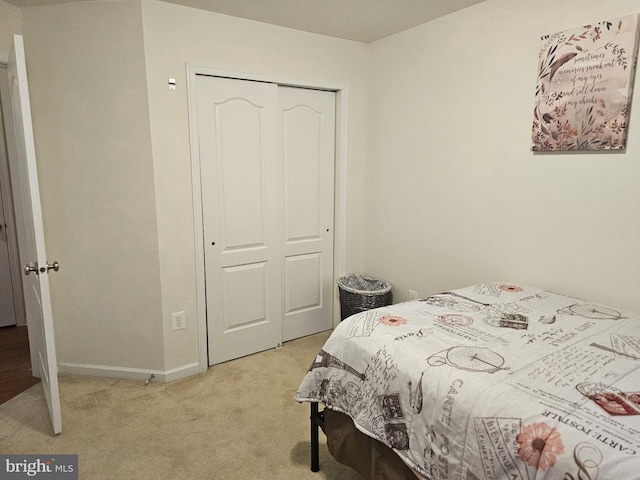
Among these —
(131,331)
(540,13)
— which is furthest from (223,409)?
(540,13)

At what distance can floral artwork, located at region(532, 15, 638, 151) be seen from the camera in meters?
1.80

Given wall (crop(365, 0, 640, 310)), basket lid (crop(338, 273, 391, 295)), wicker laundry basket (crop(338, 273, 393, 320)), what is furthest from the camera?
basket lid (crop(338, 273, 391, 295))

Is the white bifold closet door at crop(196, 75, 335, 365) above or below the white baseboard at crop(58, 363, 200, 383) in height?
above

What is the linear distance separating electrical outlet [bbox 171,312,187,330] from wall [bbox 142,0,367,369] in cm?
3

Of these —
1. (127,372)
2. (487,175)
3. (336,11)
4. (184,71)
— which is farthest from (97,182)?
(487,175)

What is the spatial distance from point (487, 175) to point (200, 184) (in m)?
1.78

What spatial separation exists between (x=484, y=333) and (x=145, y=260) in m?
1.99

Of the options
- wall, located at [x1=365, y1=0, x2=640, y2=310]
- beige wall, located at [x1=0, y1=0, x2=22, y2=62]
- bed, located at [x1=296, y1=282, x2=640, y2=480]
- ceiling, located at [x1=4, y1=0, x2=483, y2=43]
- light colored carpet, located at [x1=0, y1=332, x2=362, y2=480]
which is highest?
ceiling, located at [x1=4, y1=0, x2=483, y2=43]

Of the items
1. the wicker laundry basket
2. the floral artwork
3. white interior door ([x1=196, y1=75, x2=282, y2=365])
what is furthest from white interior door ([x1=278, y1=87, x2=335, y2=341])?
the floral artwork

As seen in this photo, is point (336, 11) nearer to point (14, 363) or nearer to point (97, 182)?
point (97, 182)

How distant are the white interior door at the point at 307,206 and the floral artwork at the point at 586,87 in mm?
1518

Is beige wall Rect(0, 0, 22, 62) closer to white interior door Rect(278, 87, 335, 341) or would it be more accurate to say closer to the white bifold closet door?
the white bifold closet door

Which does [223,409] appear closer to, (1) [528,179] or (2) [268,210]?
(2) [268,210]

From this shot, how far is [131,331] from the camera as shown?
8.62ft
